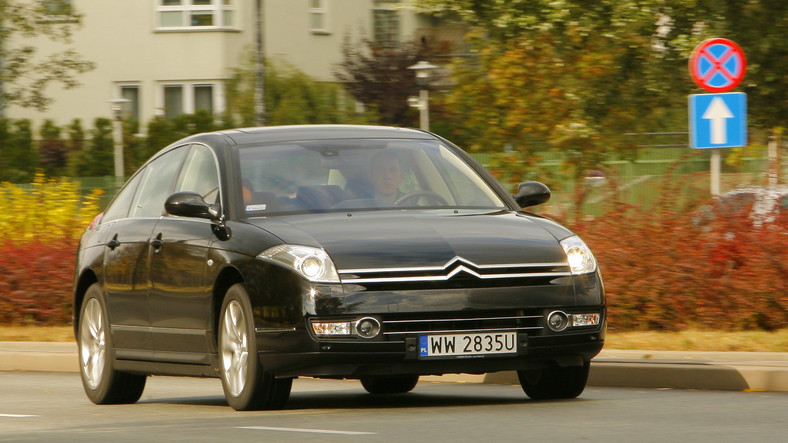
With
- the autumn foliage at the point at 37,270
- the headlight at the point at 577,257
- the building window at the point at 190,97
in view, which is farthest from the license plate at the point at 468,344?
the building window at the point at 190,97

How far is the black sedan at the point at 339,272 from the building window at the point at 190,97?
37.3 metres

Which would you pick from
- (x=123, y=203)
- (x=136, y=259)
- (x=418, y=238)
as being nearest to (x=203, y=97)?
(x=123, y=203)

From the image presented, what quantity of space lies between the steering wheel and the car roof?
0.54 m

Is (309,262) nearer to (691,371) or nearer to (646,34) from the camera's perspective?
(691,371)

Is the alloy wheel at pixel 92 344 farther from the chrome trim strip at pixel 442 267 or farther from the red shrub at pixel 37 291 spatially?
the red shrub at pixel 37 291

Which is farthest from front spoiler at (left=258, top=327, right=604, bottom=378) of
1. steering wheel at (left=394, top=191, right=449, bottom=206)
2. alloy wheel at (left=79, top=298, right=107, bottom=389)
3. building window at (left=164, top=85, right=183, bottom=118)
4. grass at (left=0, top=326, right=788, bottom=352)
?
building window at (left=164, top=85, right=183, bottom=118)

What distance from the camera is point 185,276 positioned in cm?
987

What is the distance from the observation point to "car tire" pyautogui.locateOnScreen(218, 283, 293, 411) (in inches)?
357

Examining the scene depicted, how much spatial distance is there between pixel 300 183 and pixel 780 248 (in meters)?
5.34

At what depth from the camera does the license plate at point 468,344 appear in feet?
28.9

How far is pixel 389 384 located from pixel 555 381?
1545 millimetres

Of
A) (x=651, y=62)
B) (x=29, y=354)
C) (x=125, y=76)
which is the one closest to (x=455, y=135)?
(x=125, y=76)

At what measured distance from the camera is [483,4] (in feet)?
81.5

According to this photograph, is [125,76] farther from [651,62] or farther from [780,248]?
[780,248]
